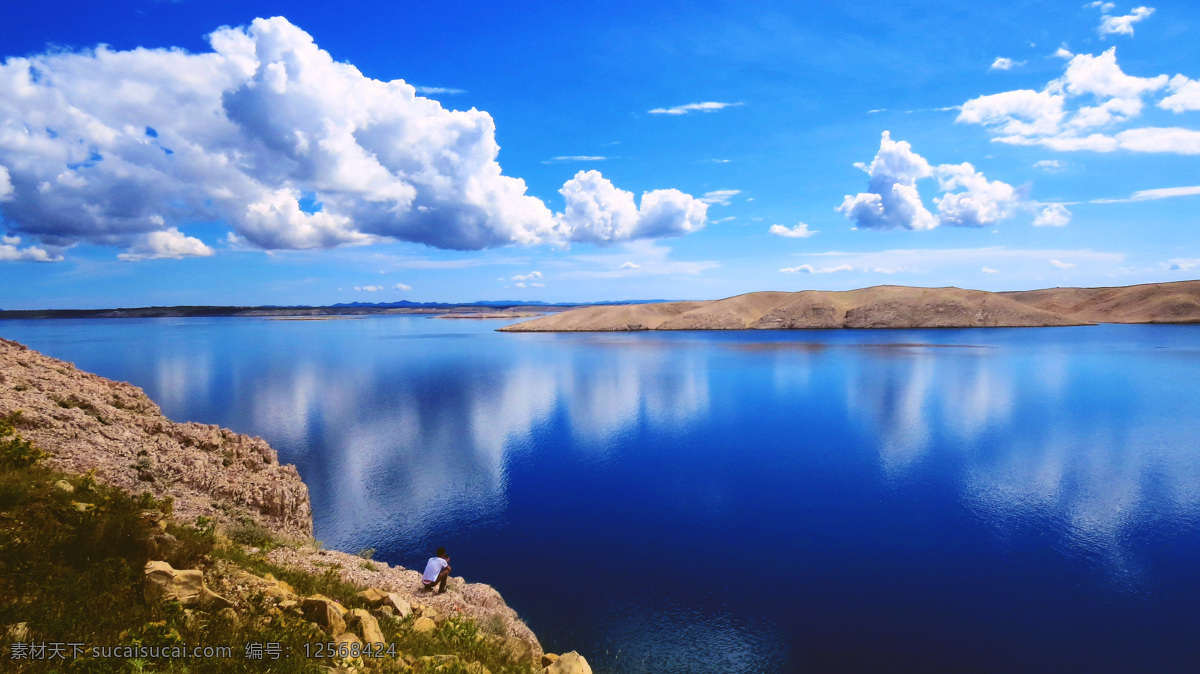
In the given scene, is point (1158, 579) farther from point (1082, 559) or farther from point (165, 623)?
point (165, 623)

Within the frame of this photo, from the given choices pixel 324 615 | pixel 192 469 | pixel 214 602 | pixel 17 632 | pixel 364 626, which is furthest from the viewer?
pixel 192 469

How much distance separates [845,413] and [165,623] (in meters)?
37.3

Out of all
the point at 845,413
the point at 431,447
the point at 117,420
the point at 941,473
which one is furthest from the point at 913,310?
the point at 117,420

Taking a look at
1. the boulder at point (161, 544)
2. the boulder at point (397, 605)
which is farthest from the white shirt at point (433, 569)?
the boulder at point (161, 544)

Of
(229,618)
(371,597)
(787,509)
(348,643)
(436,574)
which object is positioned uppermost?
(229,618)

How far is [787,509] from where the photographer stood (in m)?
20.2

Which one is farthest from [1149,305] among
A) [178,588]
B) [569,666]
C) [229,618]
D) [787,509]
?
[178,588]

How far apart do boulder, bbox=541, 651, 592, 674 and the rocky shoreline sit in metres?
0.68

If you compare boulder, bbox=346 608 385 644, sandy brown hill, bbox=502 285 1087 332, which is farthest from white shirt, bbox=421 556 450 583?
sandy brown hill, bbox=502 285 1087 332

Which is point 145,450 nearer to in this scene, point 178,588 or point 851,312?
point 178,588

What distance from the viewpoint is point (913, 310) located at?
143125 millimetres

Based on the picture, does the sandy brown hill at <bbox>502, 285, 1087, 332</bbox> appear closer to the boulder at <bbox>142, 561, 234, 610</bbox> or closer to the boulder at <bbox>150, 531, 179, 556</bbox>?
the boulder at <bbox>150, 531, 179, 556</bbox>

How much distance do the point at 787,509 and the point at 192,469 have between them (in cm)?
1898

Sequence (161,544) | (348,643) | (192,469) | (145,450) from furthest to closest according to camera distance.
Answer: (192,469)
(145,450)
(161,544)
(348,643)
